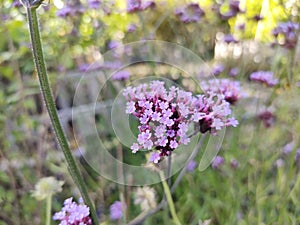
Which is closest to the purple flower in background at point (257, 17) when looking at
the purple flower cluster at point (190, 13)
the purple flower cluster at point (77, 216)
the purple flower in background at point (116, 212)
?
the purple flower cluster at point (190, 13)

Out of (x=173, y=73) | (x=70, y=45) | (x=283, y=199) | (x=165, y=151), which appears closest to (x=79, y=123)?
(x=70, y=45)

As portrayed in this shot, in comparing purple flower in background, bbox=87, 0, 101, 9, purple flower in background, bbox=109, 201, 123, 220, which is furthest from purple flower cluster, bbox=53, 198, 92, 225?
purple flower in background, bbox=87, 0, 101, 9

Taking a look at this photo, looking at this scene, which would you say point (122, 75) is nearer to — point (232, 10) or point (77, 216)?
point (232, 10)

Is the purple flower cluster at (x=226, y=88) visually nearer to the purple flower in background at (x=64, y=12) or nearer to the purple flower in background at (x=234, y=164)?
the purple flower in background at (x=234, y=164)

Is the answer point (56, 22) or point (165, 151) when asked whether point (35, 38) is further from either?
point (56, 22)

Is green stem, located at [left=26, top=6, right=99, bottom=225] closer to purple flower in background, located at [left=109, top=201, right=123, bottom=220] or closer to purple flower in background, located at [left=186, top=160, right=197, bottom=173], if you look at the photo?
purple flower in background, located at [left=109, top=201, right=123, bottom=220]
